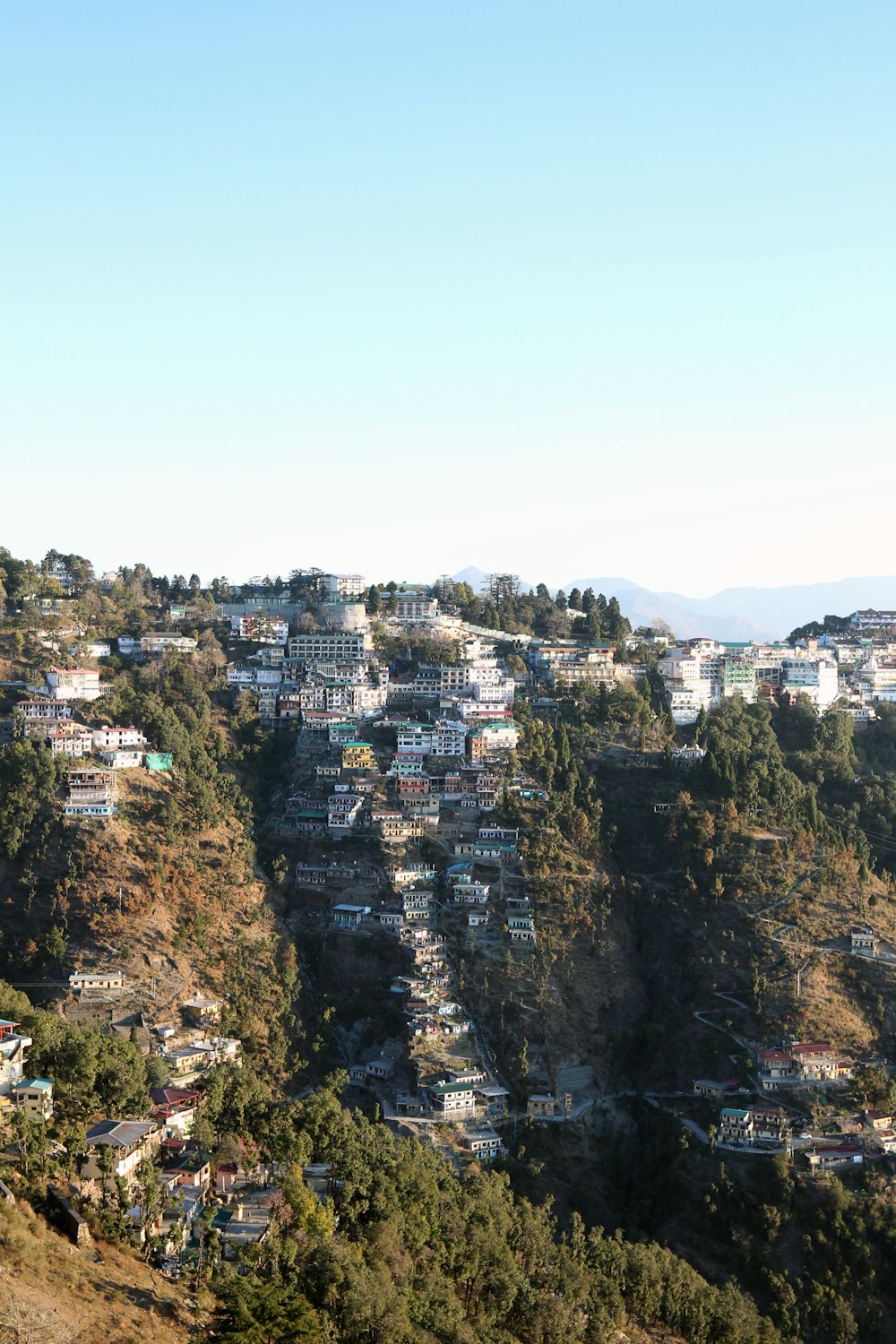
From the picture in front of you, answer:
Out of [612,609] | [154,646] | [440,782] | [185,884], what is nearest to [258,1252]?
[185,884]

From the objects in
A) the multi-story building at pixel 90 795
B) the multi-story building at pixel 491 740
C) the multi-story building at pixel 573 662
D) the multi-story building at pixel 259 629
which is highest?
the multi-story building at pixel 259 629

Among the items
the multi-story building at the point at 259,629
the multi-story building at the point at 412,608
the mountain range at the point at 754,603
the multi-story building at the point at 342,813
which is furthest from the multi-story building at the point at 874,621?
the mountain range at the point at 754,603

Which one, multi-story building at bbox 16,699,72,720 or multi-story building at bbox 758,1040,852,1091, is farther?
multi-story building at bbox 16,699,72,720

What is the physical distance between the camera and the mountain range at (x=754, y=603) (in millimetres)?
156750

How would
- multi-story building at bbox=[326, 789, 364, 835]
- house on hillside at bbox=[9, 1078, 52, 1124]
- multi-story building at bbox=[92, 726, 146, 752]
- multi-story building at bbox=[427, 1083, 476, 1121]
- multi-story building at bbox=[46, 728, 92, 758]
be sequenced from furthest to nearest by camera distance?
multi-story building at bbox=[326, 789, 364, 835]
multi-story building at bbox=[92, 726, 146, 752]
multi-story building at bbox=[46, 728, 92, 758]
multi-story building at bbox=[427, 1083, 476, 1121]
house on hillside at bbox=[9, 1078, 52, 1124]

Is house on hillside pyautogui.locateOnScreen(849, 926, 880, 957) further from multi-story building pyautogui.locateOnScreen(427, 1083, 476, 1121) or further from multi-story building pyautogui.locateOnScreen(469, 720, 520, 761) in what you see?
multi-story building pyautogui.locateOnScreen(469, 720, 520, 761)

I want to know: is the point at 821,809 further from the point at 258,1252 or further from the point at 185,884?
the point at 258,1252

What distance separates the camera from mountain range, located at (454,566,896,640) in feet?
514

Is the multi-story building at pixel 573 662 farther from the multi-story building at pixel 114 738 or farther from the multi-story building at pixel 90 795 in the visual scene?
the multi-story building at pixel 90 795

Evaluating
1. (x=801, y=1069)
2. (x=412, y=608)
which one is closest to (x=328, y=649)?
(x=412, y=608)

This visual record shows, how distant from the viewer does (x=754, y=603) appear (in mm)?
185500

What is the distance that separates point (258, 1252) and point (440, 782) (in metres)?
23.9

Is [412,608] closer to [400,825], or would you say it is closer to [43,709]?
[400,825]

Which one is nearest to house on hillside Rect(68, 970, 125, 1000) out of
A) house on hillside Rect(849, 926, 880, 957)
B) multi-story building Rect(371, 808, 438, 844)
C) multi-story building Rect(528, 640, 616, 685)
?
multi-story building Rect(371, 808, 438, 844)
